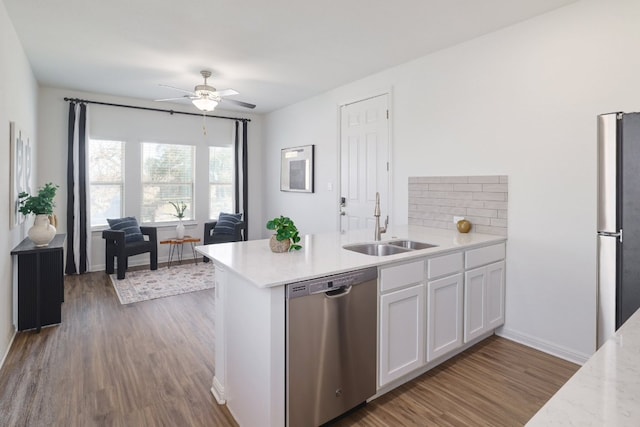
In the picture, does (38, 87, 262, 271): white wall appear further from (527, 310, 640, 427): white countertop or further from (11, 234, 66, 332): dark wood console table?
(527, 310, 640, 427): white countertop

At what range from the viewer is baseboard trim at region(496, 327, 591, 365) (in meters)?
2.70

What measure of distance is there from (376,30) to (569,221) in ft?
7.34

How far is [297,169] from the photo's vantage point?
5.78m

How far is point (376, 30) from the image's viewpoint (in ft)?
10.3

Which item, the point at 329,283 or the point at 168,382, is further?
the point at 168,382

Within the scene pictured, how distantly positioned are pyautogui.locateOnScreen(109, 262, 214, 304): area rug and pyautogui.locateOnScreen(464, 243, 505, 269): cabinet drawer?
3.25 meters

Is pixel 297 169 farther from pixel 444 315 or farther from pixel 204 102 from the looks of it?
→ pixel 444 315

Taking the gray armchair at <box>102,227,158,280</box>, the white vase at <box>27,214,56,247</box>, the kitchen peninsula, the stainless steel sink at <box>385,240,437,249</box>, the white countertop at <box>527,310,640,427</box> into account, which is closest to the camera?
the white countertop at <box>527,310,640,427</box>

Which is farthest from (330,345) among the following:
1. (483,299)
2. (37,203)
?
(37,203)

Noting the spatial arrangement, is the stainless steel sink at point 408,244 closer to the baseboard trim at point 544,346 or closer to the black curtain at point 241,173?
the baseboard trim at point 544,346

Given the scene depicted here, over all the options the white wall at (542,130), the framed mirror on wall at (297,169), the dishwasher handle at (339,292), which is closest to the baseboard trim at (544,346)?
the white wall at (542,130)

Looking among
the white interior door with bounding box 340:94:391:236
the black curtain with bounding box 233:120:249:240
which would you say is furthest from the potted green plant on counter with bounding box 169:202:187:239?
the white interior door with bounding box 340:94:391:236

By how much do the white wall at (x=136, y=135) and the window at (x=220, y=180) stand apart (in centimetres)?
13

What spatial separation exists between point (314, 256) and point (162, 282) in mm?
3419
